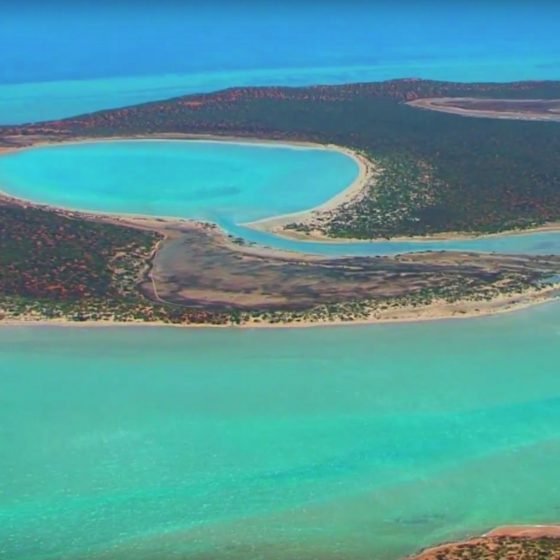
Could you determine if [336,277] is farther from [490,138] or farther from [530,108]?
[530,108]

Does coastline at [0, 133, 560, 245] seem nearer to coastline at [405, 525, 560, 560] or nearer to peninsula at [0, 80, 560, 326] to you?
peninsula at [0, 80, 560, 326]

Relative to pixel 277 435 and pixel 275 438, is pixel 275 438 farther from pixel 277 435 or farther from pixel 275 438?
pixel 277 435

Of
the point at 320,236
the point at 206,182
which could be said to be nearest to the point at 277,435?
the point at 320,236

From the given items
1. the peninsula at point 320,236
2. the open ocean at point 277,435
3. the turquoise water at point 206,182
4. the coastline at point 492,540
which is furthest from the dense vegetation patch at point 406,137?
the coastline at point 492,540

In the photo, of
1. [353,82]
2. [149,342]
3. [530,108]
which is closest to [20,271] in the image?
[149,342]

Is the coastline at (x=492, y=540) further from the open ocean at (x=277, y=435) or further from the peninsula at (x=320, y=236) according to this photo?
the peninsula at (x=320, y=236)

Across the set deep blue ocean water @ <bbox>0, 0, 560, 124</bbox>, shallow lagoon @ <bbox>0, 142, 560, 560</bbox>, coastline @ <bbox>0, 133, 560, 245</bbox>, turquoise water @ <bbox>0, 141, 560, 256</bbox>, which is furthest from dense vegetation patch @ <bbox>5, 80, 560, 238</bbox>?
shallow lagoon @ <bbox>0, 142, 560, 560</bbox>

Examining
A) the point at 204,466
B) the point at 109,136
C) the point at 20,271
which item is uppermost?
the point at 109,136
